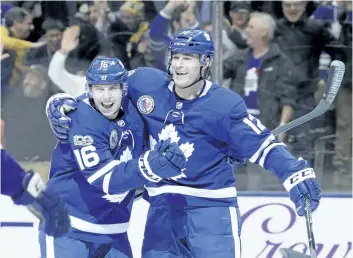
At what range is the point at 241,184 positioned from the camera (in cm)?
466

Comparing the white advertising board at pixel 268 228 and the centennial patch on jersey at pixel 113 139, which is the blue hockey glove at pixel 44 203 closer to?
the centennial patch on jersey at pixel 113 139

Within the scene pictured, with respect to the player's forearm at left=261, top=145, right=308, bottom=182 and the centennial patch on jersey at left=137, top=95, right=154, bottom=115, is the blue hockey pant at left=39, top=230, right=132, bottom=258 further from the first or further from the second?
the player's forearm at left=261, top=145, right=308, bottom=182

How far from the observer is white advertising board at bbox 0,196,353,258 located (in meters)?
4.44

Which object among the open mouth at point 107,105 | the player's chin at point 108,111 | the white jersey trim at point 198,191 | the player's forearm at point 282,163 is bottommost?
the white jersey trim at point 198,191

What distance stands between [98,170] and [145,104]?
35 centimetres

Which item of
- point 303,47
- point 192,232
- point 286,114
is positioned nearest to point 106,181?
point 192,232

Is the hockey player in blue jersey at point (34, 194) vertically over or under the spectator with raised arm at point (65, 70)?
under

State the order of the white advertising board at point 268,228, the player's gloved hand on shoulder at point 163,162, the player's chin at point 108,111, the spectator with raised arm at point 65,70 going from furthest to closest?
1. the spectator with raised arm at point 65,70
2. the white advertising board at point 268,228
3. the player's chin at point 108,111
4. the player's gloved hand on shoulder at point 163,162

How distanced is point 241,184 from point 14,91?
4.12ft

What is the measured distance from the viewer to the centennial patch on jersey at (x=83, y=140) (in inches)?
124

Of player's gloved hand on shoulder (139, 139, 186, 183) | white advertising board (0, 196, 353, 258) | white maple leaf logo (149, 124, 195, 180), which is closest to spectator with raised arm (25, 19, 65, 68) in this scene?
white advertising board (0, 196, 353, 258)

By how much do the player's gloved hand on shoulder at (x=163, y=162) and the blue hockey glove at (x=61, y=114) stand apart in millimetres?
314

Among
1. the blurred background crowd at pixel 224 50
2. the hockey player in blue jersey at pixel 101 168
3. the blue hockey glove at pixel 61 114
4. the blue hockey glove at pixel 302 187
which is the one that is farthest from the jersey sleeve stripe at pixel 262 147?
the blurred background crowd at pixel 224 50

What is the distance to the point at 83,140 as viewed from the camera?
3160 mm
